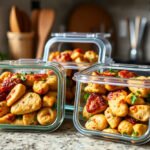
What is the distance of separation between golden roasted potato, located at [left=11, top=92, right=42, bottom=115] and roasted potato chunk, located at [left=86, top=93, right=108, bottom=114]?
111 mm

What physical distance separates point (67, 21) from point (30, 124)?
1556 mm

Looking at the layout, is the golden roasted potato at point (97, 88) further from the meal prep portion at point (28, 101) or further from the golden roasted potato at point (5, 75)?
the golden roasted potato at point (5, 75)

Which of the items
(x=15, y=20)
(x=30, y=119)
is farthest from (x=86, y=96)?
(x=15, y=20)

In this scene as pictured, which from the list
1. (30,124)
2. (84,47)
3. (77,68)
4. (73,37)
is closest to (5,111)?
(30,124)

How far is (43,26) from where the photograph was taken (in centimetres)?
165

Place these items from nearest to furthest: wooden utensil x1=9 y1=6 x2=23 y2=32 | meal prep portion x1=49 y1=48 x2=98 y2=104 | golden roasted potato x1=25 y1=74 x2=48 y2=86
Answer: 1. golden roasted potato x1=25 y1=74 x2=48 y2=86
2. meal prep portion x1=49 y1=48 x2=98 y2=104
3. wooden utensil x1=9 y1=6 x2=23 y2=32

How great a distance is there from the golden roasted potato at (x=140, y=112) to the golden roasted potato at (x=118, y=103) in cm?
1

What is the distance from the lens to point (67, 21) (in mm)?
2186

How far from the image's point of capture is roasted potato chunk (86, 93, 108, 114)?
665 mm

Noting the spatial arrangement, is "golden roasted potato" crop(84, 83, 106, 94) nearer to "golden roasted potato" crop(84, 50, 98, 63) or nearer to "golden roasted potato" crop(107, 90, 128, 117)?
"golden roasted potato" crop(107, 90, 128, 117)

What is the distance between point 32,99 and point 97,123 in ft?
0.51

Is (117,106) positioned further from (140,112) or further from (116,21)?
(116,21)

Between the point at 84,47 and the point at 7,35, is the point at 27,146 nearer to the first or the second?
the point at 7,35

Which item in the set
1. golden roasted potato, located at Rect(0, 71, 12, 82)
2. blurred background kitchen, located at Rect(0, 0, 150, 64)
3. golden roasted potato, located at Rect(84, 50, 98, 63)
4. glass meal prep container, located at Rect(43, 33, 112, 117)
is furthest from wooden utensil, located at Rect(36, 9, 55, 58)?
golden roasted potato, located at Rect(0, 71, 12, 82)
